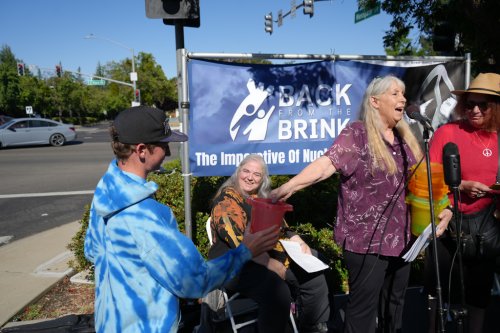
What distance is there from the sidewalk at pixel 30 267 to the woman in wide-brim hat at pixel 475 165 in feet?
12.2

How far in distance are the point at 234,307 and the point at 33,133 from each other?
2098cm

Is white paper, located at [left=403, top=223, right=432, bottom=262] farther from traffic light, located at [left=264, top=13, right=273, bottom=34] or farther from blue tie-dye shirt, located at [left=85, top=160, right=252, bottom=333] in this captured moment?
traffic light, located at [left=264, top=13, right=273, bottom=34]

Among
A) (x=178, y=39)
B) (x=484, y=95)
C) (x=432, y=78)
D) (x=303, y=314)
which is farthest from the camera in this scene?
(x=432, y=78)

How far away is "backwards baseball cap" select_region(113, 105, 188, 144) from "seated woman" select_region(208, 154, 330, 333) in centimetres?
132

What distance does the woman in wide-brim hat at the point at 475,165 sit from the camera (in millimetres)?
2576

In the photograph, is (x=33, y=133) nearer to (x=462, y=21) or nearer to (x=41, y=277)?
(x=41, y=277)

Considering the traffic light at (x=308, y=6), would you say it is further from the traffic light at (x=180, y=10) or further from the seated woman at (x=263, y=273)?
the seated woman at (x=263, y=273)

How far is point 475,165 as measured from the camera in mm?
2598

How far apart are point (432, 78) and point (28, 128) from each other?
68.9 ft

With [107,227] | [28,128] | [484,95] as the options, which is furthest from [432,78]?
[28,128]

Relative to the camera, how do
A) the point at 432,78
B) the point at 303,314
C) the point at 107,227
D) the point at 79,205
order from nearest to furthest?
the point at 107,227 < the point at 303,314 < the point at 432,78 < the point at 79,205

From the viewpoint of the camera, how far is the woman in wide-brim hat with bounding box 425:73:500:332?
101 inches

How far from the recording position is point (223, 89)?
3713mm

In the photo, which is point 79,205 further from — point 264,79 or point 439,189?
point 439,189
